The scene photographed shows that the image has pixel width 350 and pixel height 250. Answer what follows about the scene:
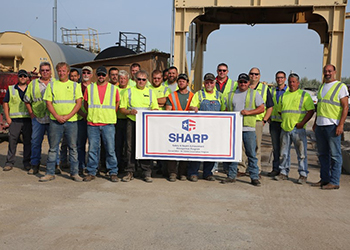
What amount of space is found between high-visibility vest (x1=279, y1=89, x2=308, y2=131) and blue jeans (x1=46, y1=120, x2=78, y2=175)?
4.11m

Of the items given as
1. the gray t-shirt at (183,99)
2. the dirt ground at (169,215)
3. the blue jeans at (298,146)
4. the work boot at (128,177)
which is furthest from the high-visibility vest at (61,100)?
the blue jeans at (298,146)

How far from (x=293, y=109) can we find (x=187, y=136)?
2134 millimetres

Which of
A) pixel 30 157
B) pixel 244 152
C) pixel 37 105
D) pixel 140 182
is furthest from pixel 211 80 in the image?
pixel 30 157

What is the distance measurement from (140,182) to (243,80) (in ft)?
8.99

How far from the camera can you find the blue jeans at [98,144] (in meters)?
7.54

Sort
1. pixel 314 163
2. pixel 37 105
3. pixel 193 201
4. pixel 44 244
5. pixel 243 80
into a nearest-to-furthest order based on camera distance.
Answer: pixel 44 244 < pixel 193 201 < pixel 243 80 < pixel 37 105 < pixel 314 163

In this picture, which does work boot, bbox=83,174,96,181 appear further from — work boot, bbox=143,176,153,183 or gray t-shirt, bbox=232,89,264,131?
gray t-shirt, bbox=232,89,264,131

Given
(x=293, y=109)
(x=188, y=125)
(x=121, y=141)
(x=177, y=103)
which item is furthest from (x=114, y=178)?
(x=293, y=109)

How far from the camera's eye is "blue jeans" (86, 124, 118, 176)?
7543 millimetres

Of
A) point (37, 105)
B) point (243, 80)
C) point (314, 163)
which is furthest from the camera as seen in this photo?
point (314, 163)

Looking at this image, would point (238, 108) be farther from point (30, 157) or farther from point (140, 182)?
point (30, 157)

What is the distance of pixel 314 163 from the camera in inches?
400

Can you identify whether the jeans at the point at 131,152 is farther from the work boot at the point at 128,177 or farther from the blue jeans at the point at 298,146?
the blue jeans at the point at 298,146

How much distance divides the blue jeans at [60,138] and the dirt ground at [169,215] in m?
0.29
